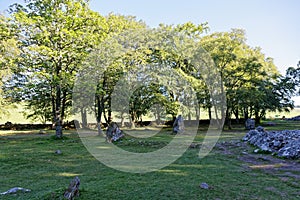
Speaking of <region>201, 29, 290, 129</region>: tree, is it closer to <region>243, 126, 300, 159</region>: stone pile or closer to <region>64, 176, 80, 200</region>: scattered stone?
<region>243, 126, 300, 159</region>: stone pile

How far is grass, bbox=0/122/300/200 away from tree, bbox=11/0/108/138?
8.36 metres

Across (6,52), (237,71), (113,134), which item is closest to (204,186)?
(113,134)

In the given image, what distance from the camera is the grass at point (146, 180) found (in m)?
5.02

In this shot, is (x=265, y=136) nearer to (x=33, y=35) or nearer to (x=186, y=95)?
(x=186, y=95)

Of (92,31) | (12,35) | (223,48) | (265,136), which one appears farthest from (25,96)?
(223,48)

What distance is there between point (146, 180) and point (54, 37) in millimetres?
13525

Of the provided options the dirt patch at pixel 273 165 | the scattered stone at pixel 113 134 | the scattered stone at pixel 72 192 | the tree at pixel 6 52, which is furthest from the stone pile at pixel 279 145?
the tree at pixel 6 52

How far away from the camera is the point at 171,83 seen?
24.3m

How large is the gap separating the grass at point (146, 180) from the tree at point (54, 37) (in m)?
8.36

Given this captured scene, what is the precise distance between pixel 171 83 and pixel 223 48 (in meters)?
7.48

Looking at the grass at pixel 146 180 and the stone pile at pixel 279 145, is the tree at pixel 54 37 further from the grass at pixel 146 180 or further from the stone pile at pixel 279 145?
the stone pile at pixel 279 145

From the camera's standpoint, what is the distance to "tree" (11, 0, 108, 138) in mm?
15867

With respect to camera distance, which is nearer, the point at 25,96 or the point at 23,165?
the point at 23,165

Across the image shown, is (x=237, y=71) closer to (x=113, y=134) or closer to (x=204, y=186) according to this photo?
(x=113, y=134)
